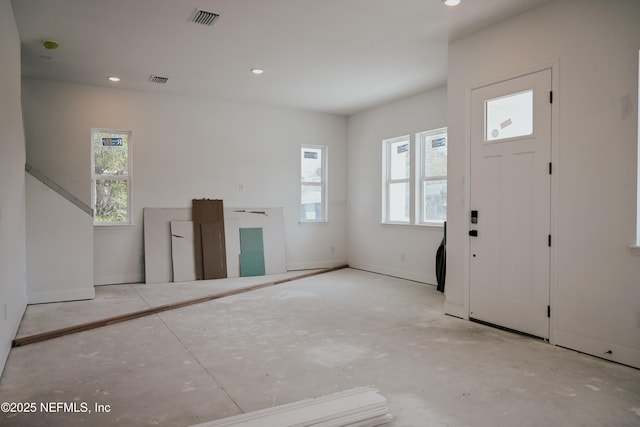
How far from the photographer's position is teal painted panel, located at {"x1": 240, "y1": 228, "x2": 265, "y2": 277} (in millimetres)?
7164

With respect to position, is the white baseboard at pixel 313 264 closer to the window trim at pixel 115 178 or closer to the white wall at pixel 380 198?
the white wall at pixel 380 198

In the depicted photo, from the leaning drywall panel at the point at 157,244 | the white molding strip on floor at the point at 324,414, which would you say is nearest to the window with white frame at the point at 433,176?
the leaning drywall panel at the point at 157,244

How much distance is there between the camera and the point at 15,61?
13.6ft

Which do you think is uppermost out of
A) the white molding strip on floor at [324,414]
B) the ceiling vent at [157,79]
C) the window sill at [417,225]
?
the ceiling vent at [157,79]

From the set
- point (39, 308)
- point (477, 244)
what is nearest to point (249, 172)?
point (39, 308)

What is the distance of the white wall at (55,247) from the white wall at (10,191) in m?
0.41

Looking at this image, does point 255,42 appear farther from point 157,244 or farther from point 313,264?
point 313,264

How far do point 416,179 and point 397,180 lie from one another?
0.52m

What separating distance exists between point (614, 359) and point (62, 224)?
227 inches

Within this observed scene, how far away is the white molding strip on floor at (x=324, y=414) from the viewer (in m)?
2.10

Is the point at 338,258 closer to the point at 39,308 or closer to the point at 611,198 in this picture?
the point at 39,308

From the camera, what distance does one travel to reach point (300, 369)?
3.01 m

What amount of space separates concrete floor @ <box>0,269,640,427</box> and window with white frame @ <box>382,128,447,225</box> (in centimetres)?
219

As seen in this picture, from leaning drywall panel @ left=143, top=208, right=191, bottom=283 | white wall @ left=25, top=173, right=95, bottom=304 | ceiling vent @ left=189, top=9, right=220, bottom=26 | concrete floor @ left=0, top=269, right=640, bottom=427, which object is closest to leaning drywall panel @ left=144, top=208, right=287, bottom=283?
leaning drywall panel @ left=143, top=208, right=191, bottom=283
